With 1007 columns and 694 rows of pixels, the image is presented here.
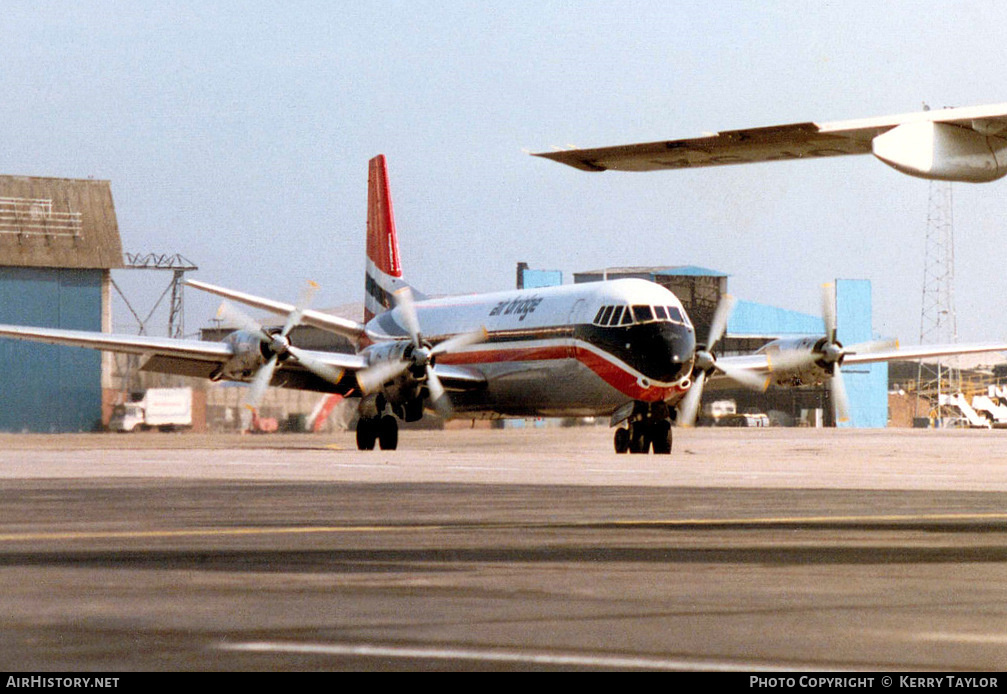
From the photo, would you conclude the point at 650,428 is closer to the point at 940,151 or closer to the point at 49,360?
the point at 940,151

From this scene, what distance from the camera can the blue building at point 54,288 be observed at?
74.8 meters

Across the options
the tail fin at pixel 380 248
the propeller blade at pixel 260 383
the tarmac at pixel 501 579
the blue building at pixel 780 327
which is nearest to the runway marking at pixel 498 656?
the tarmac at pixel 501 579

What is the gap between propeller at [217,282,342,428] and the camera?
37438mm

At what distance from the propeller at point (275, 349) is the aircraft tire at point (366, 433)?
160 centimetres

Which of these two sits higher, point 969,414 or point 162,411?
point 162,411

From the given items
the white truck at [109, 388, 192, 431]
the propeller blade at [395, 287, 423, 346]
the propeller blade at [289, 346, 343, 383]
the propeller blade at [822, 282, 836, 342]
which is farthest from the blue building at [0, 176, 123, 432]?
the propeller blade at [822, 282, 836, 342]

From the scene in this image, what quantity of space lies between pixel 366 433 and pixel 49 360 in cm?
4068

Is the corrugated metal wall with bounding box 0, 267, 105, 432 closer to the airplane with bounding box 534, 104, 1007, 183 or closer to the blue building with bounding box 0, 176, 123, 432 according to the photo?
the blue building with bounding box 0, 176, 123, 432

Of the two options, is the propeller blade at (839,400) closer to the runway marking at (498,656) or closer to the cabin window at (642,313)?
the cabin window at (642,313)

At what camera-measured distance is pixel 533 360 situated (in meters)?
39.4

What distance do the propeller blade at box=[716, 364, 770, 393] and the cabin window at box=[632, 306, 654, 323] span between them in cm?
390

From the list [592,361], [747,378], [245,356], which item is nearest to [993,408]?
[747,378]

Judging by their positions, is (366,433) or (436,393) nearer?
(436,393)
